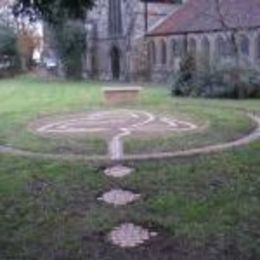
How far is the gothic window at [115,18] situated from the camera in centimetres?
4662

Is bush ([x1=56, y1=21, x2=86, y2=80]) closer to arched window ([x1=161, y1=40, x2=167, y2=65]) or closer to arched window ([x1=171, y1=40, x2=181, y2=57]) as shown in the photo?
arched window ([x1=161, y1=40, x2=167, y2=65])

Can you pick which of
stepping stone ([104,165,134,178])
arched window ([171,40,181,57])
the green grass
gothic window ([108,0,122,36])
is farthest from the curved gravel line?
gothic window ([108,0,122,36])

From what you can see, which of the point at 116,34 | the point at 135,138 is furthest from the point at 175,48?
the point at 135,138

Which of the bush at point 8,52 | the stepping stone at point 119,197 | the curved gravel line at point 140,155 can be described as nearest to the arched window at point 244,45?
the curved gravel line at point 140,155

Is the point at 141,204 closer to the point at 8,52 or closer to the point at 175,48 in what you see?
the point at 175,48

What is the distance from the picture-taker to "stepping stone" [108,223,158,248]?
278 inches

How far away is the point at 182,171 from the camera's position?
1028cm

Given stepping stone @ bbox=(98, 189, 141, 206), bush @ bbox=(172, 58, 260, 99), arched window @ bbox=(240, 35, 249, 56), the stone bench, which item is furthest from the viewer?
arched window @ bbox=(240, 35, 249, 56)

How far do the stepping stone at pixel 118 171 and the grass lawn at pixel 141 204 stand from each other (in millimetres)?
157

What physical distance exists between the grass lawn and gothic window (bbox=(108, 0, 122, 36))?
33.9 metres

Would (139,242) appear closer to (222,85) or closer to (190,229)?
(190,229)

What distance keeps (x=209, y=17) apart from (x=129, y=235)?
109ft

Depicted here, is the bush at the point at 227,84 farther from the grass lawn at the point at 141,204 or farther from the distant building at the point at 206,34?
the grass lawn at the point at 141,204

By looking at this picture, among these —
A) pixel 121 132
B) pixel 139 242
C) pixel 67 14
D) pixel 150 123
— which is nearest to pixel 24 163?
pixel 67 14
